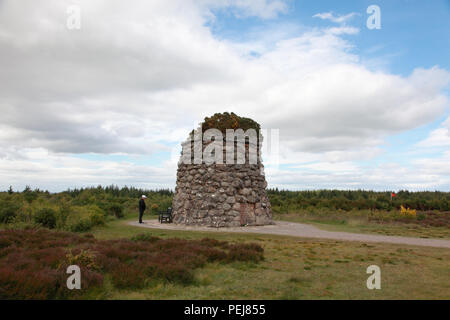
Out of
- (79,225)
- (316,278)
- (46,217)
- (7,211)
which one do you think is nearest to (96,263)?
(316,278)

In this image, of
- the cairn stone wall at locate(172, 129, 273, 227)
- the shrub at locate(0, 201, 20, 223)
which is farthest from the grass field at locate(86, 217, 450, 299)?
the shrub at locate(0, 201, 20, 223)

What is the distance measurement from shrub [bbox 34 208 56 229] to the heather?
13.1ft

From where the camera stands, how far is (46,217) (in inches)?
575

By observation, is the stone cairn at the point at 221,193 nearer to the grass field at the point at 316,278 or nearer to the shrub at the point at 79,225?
the shrub at the point at 79,225

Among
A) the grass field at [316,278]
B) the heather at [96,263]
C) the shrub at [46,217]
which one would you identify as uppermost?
the shrub at [46,217]

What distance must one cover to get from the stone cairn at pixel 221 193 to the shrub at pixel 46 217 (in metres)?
6.74

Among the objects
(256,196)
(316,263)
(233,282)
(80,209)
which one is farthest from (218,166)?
(233,282)

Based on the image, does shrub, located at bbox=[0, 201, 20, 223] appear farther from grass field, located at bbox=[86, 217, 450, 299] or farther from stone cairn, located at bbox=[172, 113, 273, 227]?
grass field, located at bbox=[86, 217, 450, 299]

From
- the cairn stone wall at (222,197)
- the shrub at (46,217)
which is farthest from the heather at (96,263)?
the cairn stone wall at (222,197)

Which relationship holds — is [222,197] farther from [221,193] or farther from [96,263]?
[96,263]

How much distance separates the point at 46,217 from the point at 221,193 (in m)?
8.65

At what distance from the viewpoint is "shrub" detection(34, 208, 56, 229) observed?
14.5 meters

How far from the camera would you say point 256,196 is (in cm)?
1903

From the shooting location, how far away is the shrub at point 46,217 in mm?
14452
